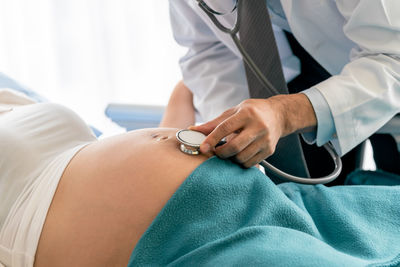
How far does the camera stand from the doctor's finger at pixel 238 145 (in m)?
0.77

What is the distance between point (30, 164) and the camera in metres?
0.86

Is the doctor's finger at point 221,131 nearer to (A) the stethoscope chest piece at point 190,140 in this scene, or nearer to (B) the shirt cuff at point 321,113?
(A) the stethoscope chest piece at point 190,140

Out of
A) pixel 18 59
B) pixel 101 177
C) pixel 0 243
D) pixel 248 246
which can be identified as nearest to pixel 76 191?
pixel 101 177

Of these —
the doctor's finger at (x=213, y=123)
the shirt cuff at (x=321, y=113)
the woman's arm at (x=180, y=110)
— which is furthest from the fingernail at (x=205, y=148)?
the woman's arm at (x=180, y=110)

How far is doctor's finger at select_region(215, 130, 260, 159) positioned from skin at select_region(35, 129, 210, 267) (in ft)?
0.17

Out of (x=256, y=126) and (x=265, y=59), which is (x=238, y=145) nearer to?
(x=256, y=126)

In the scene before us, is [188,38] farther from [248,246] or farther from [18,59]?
[18,59]

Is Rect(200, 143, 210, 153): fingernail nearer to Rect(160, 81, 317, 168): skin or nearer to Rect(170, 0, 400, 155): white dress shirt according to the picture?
Rect(160, 81, 317, 168): skin

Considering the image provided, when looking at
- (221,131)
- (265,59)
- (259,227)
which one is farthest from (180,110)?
(259,227)

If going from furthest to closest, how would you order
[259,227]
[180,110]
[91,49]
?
[91,49] → [180,110] → [259,227]

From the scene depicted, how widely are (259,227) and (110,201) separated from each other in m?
0.28

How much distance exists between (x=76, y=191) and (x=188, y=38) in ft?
2.58

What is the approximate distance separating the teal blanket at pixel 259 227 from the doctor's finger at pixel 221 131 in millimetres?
32

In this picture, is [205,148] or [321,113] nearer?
[205,148]
